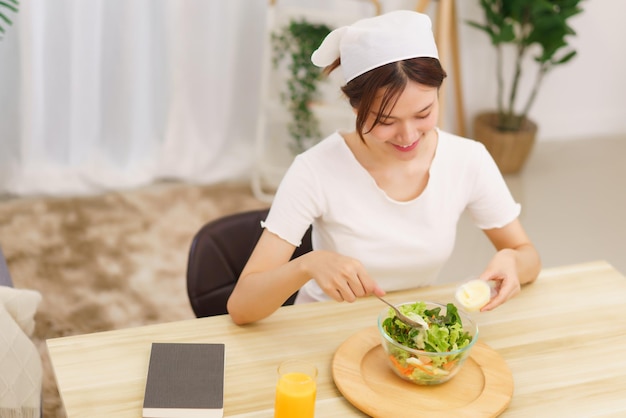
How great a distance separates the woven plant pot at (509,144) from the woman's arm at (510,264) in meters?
2.30

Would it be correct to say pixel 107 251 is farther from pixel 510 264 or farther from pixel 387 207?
pixel 510 264

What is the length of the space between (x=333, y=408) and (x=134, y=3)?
2599mm

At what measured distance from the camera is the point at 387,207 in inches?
73.6

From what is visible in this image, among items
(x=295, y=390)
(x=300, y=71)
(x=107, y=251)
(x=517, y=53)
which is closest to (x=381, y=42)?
(x=295, y=390)

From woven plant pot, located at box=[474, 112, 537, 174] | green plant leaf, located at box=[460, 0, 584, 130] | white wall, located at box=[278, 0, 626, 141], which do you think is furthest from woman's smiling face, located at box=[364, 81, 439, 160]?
white wall, located at box=[278, 0, 626, 141]

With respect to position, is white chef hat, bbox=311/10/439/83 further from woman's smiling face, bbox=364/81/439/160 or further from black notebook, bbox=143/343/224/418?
black notebook, bbox=143/343/224/418

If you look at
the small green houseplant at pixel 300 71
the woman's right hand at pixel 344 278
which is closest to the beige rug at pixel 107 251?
the small green houseplant at pixel 300 71

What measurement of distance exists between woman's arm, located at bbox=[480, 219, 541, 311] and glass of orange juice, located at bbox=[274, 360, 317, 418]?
428 millimetres

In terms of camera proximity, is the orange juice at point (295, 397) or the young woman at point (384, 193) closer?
the orange juice at point (295, 397)

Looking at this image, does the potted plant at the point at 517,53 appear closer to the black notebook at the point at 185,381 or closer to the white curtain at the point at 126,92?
the white curtain at the point at 126,92

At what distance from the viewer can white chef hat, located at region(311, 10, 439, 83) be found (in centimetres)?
166

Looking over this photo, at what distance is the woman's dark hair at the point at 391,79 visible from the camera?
A: 65.5 inches

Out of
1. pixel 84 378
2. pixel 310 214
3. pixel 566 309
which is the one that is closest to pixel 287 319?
pixel 310 214

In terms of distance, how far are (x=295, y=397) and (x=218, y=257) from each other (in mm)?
723
